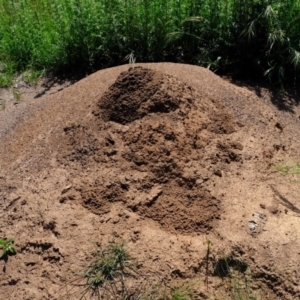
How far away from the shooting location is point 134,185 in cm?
336

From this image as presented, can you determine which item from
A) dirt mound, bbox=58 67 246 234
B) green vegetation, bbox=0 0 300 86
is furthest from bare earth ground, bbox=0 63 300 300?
green vegetation, bbox=0 0 300 86

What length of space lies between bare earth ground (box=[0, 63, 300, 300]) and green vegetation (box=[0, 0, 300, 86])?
0.94 meters

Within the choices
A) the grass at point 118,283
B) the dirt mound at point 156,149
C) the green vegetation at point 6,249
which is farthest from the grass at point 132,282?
the green vegetation at point 6,249

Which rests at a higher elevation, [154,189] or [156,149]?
[156,149]

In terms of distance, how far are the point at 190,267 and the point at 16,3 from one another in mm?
4786

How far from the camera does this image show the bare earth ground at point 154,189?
3.05 metres

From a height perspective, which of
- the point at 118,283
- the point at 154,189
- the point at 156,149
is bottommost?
the point at 118,283

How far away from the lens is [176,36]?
5.07 metres

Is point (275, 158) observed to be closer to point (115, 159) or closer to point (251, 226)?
point (251, 226)

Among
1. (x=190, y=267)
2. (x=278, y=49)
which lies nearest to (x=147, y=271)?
(x=190, y=267)

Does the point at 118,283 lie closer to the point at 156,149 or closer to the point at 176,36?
the point at 156,149

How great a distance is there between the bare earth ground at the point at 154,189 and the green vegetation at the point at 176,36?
0.94 meters

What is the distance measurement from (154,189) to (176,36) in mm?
2187

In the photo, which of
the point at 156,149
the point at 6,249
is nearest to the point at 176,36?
the point at 156,149
